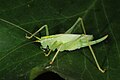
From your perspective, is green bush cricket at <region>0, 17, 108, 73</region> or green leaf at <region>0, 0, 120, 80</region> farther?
green bush cricket at <region>0, 17, 108, 73</region>

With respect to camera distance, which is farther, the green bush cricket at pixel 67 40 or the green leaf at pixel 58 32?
the green bush cricket at pixel 67 40

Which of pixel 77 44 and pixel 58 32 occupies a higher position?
pixel 58 32

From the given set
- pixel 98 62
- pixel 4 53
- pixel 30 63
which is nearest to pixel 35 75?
pixel 30 63

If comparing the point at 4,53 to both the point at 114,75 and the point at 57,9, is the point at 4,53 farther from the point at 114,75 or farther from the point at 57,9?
Result: the point at 114,75

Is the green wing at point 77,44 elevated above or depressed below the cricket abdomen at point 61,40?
below

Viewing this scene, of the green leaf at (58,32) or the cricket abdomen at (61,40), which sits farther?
the cricket abdomen at (61,40)

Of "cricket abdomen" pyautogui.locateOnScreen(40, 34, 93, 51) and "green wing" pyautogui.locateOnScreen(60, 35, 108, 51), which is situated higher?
"cricket abdomen" pyautogui.locateOnScreen(40, 34, 93, 51)

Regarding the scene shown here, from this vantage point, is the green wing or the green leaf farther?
the green wing

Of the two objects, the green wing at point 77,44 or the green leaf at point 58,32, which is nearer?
the green leaf at point 58,32
